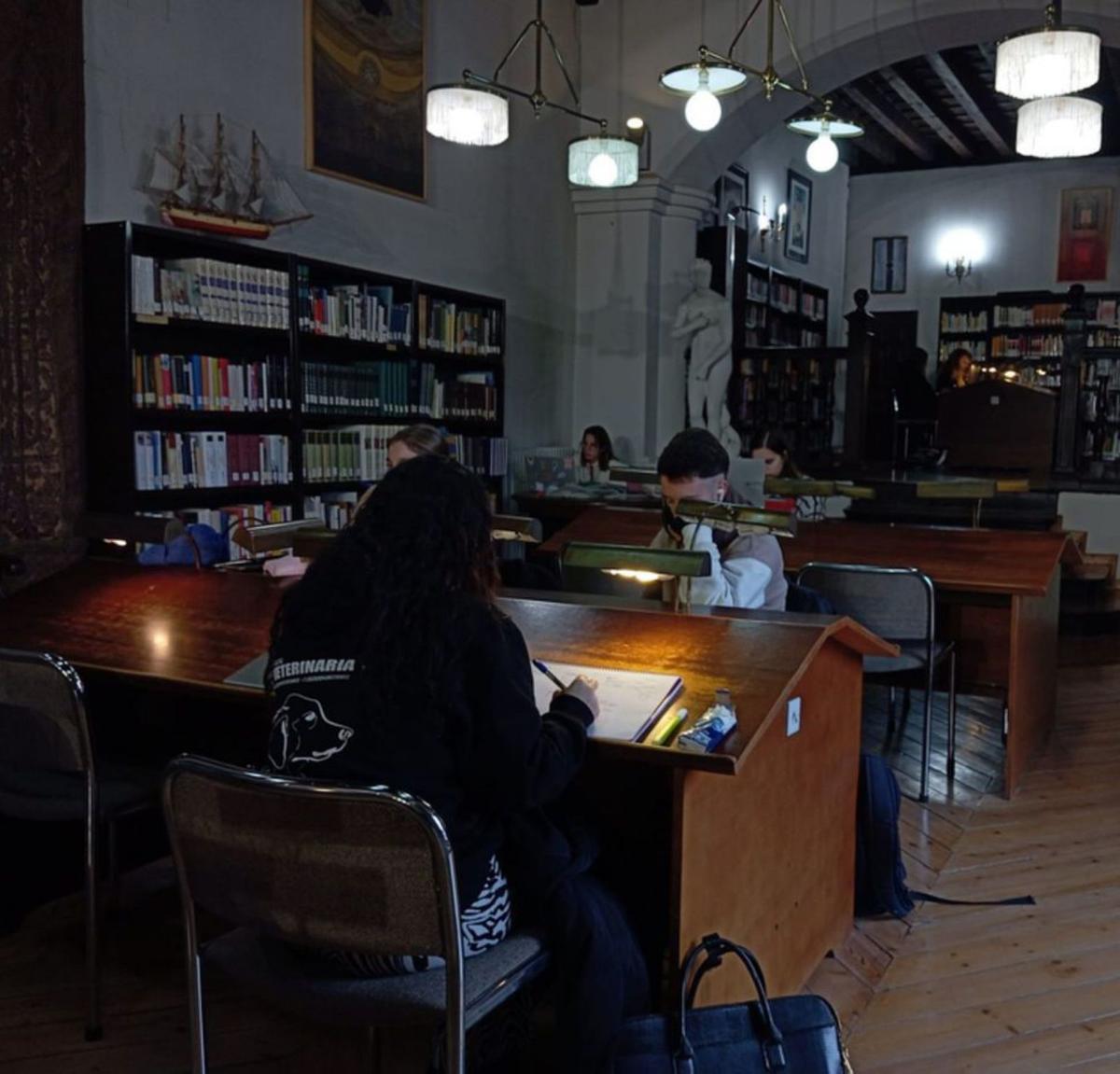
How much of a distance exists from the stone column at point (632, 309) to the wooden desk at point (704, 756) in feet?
16.7

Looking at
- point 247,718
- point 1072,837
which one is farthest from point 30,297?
point 1072,837

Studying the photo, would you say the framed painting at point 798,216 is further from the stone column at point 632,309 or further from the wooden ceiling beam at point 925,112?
the stone column at point 632,309

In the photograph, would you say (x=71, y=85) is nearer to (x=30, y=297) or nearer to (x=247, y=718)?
(x=30, y=297)

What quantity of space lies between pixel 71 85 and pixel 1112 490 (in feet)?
20.2

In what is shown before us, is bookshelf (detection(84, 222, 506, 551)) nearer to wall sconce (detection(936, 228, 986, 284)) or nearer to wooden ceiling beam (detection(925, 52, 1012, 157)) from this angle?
wooden ceiling beam (detection(925, 52, 1012, 157))

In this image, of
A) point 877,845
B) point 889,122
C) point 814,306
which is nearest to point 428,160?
point 877,845

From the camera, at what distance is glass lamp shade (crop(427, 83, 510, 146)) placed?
194 inches

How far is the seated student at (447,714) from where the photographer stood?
5.06ft

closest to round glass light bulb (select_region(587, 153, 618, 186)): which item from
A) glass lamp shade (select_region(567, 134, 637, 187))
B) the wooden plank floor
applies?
glass lamp shade (select_region(567, 134, 637, 187))

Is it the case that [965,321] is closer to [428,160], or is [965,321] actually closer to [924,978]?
[428,160]

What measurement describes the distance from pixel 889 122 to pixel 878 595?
899cm

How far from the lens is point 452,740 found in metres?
1.57

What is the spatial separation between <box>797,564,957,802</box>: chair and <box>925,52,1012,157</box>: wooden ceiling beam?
6368 millimetres

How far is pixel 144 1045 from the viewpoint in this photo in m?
2.27
